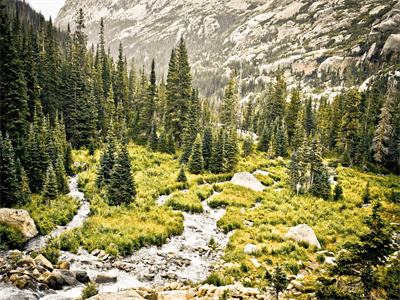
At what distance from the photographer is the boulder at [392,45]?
391 feet

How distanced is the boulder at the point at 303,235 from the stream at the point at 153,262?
4.99m

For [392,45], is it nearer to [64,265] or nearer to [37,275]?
[64,265]

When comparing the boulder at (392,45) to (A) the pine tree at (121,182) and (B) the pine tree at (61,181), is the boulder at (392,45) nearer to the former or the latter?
(A) the pine tree at (121,182)

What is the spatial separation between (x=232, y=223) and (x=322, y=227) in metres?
8.24

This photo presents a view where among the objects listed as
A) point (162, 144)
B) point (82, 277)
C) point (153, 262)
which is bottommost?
point (153, 262)

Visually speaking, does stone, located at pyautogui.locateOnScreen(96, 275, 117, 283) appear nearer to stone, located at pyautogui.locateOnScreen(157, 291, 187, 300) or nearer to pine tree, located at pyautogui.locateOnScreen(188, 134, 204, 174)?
stone, located at pyautogui.locateOnScreen(157, 291, 187, 300)

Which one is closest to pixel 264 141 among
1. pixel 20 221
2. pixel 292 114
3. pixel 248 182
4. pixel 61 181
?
pixel 292 114

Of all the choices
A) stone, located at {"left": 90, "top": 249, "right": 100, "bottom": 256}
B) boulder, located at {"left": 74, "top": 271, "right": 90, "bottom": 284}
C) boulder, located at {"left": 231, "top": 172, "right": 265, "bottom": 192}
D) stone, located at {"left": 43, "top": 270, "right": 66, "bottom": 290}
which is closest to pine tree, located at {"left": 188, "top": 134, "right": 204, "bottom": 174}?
boulder, located at {"left": 231, "top": 172, "right": 265, "bottom": 192}

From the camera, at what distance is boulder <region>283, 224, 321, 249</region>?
15445 millimetres

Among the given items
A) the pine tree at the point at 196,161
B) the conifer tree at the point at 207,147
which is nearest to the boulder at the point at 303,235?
the pine tree at the point at 196,161

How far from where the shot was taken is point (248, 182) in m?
29.9

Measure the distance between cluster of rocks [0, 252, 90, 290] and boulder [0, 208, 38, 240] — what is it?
3.97 metres

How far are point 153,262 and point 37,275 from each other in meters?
5.54

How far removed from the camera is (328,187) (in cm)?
2670
